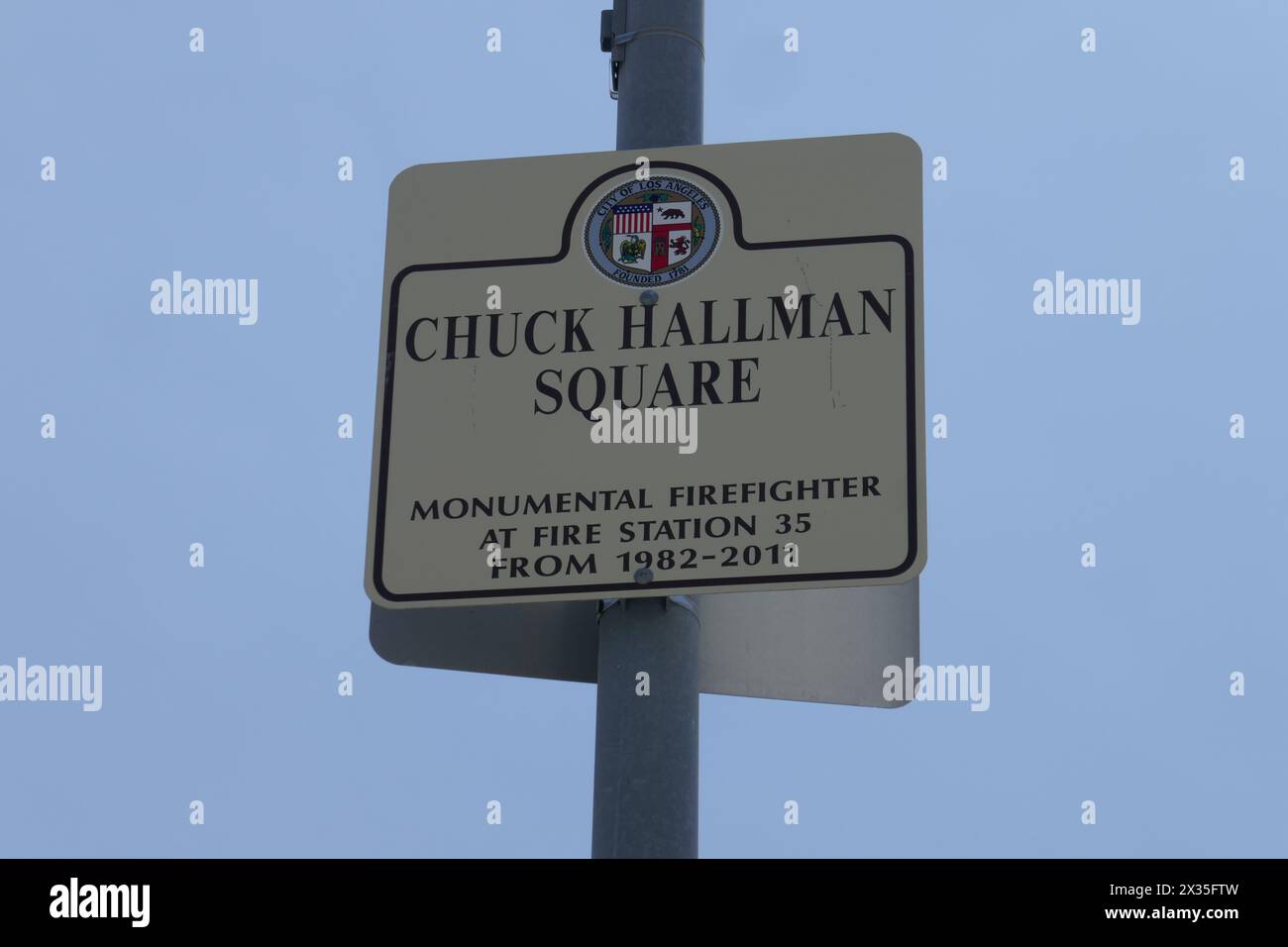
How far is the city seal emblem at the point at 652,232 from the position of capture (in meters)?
4.84

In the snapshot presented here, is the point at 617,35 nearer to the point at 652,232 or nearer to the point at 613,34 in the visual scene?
the point at 613,34

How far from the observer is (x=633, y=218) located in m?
4.89

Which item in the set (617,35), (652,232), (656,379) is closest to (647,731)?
(656,379)

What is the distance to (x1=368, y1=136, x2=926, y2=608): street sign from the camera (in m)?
4.57

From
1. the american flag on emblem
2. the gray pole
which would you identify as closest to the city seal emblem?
the american flag on emblem

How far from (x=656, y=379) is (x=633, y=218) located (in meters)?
0.40

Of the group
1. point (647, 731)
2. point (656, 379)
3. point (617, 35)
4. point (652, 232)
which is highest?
point (617, 35)

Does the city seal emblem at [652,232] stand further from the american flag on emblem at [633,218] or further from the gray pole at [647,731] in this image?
the gray pole at [647,731]

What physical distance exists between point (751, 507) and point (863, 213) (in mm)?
739

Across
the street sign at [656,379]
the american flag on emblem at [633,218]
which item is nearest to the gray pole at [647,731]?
the street sign at [656,379]

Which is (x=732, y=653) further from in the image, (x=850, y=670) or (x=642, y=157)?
(x=642, y=157)
